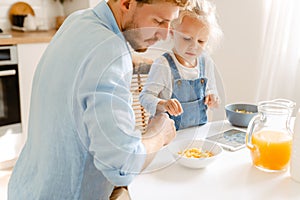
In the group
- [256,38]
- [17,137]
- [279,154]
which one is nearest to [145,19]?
[279,154]

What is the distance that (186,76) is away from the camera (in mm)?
1228

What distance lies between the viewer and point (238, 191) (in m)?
0.97

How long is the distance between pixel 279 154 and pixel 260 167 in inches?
2.7

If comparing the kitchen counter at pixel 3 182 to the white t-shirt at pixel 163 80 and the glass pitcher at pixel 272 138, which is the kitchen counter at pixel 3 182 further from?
the glass pitcher at pixel 272 138

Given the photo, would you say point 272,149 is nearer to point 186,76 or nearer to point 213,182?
point 213,182

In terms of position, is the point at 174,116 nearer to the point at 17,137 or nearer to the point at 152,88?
the point at 152,88

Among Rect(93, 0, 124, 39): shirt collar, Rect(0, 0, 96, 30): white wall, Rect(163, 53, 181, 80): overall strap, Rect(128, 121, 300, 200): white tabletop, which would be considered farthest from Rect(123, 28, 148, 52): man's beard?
Rect(0, 0, 96, 30): white wall

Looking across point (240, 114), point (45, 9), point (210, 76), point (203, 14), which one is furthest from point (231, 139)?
point (45, 9)

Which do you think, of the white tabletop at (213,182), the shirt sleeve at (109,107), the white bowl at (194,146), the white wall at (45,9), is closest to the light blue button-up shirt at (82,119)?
the shirt sleeve at (109,107)

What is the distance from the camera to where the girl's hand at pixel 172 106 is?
3.72ft

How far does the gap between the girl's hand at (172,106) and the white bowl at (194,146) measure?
9cm

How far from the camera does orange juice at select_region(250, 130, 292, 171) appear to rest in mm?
1070

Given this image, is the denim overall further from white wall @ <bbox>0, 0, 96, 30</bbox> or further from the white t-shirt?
white wall @ <bbox>0, 0, 96, 30</bbox>

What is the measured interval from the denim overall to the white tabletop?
16 centimetres
